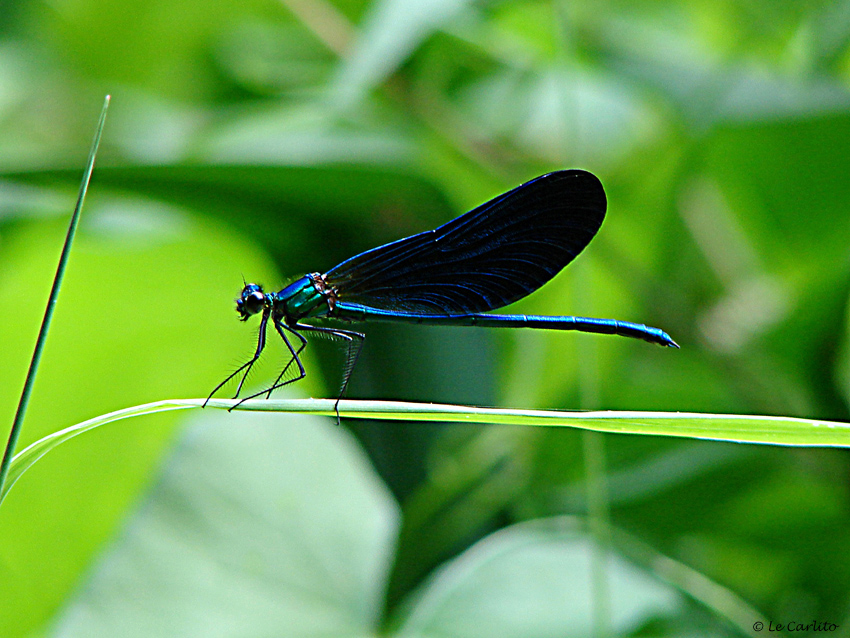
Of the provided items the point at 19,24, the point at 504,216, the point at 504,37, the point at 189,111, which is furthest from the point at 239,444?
the point at 19,24

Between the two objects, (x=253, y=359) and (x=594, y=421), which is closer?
(x=594, y=421)

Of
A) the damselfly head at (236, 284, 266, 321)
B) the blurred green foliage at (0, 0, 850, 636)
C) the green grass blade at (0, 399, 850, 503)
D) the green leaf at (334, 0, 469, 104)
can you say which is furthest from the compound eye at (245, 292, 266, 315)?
the green grass blade at (0, 399, 850, 503)

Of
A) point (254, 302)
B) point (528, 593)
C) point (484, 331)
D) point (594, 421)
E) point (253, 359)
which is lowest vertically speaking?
point (594, 421)

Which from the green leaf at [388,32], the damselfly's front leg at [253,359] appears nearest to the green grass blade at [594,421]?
the damselfly's front leg at [253,359]

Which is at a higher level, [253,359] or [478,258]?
[478,258]

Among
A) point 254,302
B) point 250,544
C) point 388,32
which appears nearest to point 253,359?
point 254,302

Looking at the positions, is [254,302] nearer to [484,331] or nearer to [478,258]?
[478,258]

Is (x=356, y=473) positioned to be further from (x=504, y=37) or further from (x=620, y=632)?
(x=504, y=37)
